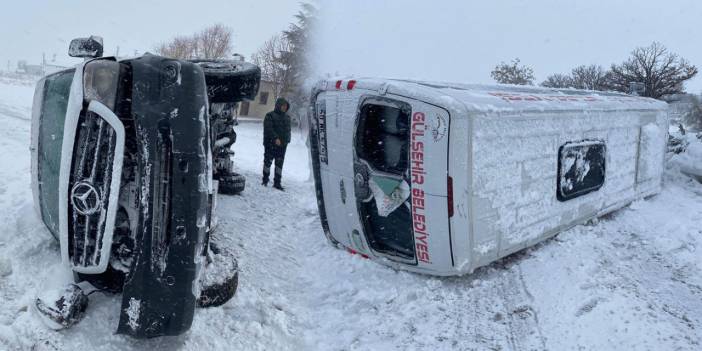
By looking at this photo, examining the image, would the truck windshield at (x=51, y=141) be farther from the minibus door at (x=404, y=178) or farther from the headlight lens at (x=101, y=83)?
the minibus door at (x=404, y=178)

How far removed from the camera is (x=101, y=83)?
2.87 m

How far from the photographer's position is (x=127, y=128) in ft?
9.47

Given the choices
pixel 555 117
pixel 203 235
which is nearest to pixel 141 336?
pixel 203 235

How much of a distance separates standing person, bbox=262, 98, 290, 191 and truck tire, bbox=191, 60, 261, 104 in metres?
3.02

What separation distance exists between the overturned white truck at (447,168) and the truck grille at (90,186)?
219cm

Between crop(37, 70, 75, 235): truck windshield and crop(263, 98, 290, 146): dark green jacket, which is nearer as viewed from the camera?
crop(37, 70, 75, 235): truck windshield

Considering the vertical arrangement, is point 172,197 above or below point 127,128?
below

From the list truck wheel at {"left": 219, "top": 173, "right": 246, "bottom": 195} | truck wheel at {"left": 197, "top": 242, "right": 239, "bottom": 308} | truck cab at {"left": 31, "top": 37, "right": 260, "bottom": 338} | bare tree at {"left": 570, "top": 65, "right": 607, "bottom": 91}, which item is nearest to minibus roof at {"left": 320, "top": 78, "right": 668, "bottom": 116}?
truck cab at {"left": 31, "top": 37, "right": 260, "bottom": 338}

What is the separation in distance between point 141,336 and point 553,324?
2.96m

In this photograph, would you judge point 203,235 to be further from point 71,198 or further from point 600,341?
point 600,341

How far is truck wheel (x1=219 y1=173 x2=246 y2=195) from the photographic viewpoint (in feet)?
→ 23.9

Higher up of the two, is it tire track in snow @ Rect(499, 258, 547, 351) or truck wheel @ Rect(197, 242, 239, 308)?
truck wheel @ Rect(197, 242, 239, 308)

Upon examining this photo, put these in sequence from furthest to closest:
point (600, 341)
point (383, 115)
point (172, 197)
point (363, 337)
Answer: point (383, 115), point (363, 337), point (600, 341), point (172, 197)

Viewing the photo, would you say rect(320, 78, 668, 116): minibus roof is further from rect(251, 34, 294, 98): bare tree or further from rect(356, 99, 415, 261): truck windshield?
rect(251, 34, 294, 98): bare tree
